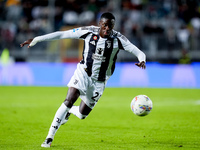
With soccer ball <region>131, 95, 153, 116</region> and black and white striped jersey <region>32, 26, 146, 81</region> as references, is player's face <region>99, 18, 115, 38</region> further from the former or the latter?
soccer ball <region>131, 95, 153, 116</region>

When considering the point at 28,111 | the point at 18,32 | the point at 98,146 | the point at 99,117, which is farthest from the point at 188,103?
the point at 18,32

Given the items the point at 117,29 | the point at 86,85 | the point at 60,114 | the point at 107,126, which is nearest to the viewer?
the point at 60,114

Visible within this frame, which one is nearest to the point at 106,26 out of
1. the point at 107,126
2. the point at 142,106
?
the point at 142,106

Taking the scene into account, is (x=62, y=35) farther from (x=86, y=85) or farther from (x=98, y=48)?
(x=86, y=85)

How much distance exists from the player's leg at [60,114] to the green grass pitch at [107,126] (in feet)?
0.64

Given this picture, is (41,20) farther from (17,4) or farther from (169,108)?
(169,108)

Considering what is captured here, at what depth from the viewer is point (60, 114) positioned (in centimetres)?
631

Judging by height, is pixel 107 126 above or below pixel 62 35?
below

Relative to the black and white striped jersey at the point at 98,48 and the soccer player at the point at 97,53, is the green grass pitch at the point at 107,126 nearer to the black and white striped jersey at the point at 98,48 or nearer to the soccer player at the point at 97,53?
the soccer player at the point at 97,53

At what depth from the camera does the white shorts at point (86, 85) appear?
6645 millimetres

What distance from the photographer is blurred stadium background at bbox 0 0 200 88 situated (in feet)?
60.6

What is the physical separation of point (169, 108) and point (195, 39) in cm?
888

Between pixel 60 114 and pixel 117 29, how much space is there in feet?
42.5

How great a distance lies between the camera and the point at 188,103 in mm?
13039
